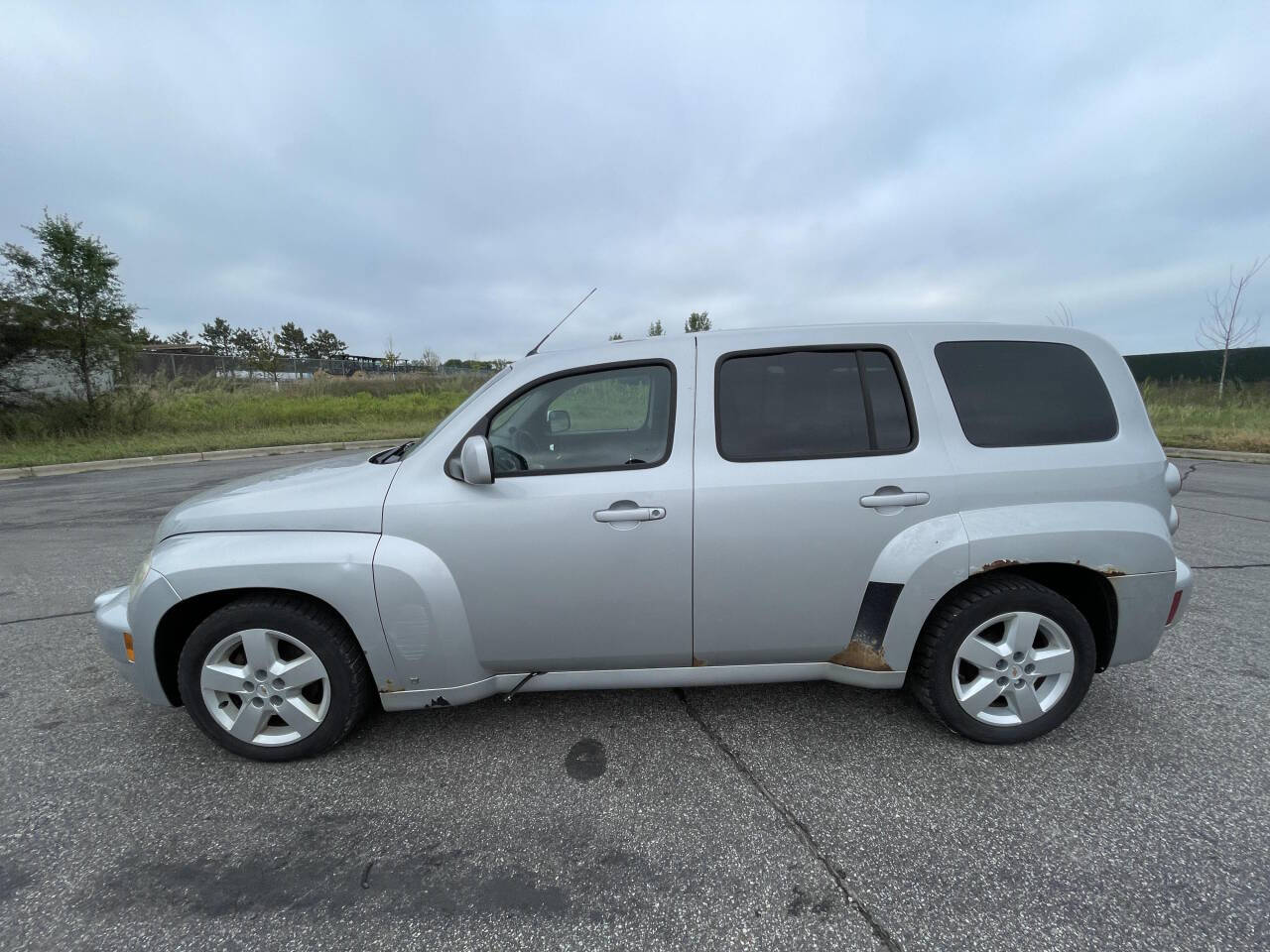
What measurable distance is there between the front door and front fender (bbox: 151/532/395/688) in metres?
0.34

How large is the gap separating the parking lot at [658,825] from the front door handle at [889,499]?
3.52 ft

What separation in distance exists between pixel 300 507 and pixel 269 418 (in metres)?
19.2

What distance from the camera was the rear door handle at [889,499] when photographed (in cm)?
223

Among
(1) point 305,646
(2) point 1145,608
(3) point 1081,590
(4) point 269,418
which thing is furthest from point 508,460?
(4) point 269,418

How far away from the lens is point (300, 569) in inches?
86.9

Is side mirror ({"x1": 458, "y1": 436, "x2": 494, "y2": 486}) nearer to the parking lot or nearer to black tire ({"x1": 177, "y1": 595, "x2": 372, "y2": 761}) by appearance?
black tire ({"x1": 177, "y1": 595, "x2": 372, "y2": 761})

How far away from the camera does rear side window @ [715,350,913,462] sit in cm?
233

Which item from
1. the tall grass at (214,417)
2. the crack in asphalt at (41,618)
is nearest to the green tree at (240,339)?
the tall grass at (214,417)

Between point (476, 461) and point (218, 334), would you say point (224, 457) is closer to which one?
point (476, 461)

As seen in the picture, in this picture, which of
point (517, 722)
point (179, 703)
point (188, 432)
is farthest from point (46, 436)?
point (517, 722)

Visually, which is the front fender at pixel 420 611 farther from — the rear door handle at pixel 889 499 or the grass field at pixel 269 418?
the grass field at pixel 269 418

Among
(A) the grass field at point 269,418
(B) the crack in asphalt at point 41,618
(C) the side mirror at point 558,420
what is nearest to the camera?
(C) the side mirror at point 558,420

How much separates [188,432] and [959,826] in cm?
1994

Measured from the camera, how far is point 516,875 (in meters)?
1.81
